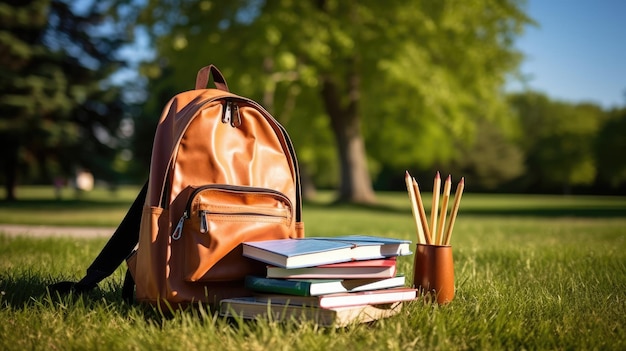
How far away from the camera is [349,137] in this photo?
1730 centimetres

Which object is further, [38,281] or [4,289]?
[38,281]

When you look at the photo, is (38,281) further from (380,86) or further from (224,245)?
(380,86)

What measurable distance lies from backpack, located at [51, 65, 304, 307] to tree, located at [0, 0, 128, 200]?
14.9 m

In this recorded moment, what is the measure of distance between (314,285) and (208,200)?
0.60m

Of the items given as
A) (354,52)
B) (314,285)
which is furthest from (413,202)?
(354,52)

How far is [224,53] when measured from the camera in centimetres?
1433

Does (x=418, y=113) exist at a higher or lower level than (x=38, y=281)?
higher

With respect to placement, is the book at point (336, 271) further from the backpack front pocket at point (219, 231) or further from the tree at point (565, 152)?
the tree at point (565, 152)

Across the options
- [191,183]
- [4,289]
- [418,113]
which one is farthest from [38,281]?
[418,113]

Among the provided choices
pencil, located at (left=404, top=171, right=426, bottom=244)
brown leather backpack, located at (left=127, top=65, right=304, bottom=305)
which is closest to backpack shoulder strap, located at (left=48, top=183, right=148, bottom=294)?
brown leather backpack, located at (left=127, top=65, right=304, bottom=305)

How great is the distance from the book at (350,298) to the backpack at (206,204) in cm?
26

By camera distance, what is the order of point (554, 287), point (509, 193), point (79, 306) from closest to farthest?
point (79, 306), point (554, 287), point (509, 193)

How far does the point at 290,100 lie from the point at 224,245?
51.1 feet

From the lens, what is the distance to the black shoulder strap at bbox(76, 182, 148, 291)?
8.70ft
